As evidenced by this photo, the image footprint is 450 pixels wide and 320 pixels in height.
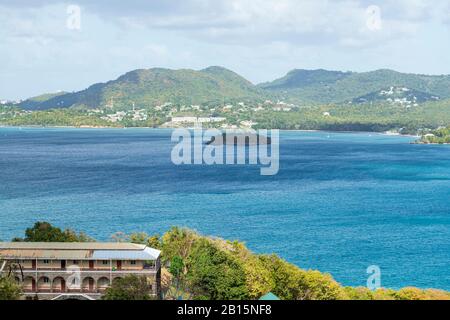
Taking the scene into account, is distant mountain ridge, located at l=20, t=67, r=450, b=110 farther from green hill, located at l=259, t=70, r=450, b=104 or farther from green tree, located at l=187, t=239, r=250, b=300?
green tree, located at l=187, t=239, r=250, b=300

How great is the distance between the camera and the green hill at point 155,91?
137 metres

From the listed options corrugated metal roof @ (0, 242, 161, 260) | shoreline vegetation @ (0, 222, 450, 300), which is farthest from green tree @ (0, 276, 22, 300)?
shoreline vegetation @ (0, 222, 450, 300)

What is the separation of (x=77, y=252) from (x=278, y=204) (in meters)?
18.2

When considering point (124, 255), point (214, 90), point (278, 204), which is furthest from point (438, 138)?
point (214, 90)

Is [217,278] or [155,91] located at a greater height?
[155,91]

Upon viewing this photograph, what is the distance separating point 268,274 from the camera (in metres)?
13.6

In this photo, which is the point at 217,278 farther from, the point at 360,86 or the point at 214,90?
the point at 360,86

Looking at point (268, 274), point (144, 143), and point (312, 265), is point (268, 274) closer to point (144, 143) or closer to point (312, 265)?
point (312, 265)

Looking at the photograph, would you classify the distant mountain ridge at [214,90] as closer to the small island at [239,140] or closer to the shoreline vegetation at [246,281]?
the small island at [239,140]

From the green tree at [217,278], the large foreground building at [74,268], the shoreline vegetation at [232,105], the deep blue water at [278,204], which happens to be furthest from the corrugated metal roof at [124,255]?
the shoreline vegetation at [232,105]

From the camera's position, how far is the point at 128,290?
11266mm

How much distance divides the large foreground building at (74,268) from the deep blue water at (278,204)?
7.34 m

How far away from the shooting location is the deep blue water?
70.0ft

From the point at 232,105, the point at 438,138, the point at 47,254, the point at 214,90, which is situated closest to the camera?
the point at 47,254
